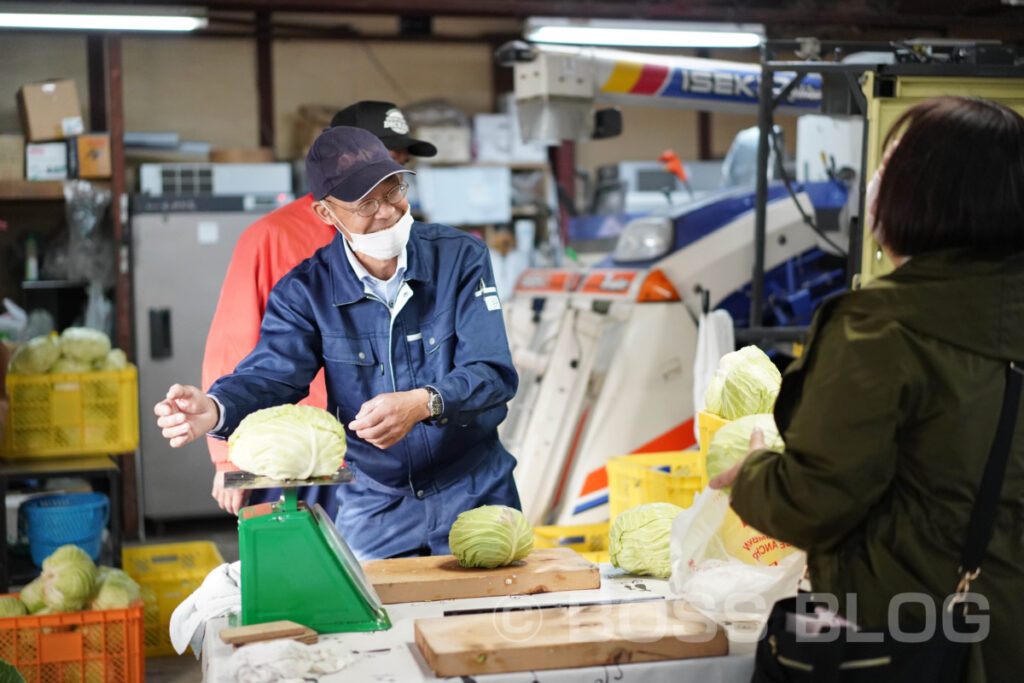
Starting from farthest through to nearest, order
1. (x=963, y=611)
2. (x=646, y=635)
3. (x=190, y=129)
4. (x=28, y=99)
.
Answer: (x=190, y=129) < (x=28, y=99) < (x=646, y=635) < (x=963, y=611)

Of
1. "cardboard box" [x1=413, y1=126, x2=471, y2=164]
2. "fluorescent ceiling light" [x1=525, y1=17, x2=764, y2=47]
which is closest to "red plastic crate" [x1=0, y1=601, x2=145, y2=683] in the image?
"fluorescent ceiling light" [x1=525, y1=17, x2=764, y2=47]

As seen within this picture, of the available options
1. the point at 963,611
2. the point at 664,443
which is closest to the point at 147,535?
the point at 664,443

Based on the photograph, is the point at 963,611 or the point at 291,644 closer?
the point at 963,611

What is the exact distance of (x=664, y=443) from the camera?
5.25 m

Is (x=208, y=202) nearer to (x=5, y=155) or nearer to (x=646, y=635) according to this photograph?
(x=5, y=155)

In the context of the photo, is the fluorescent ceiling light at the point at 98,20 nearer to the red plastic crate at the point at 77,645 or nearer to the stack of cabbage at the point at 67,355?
the stack of cabbage at the point at 67,355

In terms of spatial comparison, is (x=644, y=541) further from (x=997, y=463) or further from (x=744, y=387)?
(x=997, y=463)

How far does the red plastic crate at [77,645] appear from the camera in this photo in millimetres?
3916

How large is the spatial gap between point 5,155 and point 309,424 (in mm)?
6315

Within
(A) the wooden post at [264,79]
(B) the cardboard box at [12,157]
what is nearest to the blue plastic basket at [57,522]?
(B) the cardboard box at [12,157]

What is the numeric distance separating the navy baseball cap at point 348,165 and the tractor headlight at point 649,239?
306 centimetres

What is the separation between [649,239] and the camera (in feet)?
18.2

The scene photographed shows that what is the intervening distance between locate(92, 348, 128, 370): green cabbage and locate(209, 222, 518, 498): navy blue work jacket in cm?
299

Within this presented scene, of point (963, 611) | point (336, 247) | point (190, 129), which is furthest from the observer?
point (190, 129)
